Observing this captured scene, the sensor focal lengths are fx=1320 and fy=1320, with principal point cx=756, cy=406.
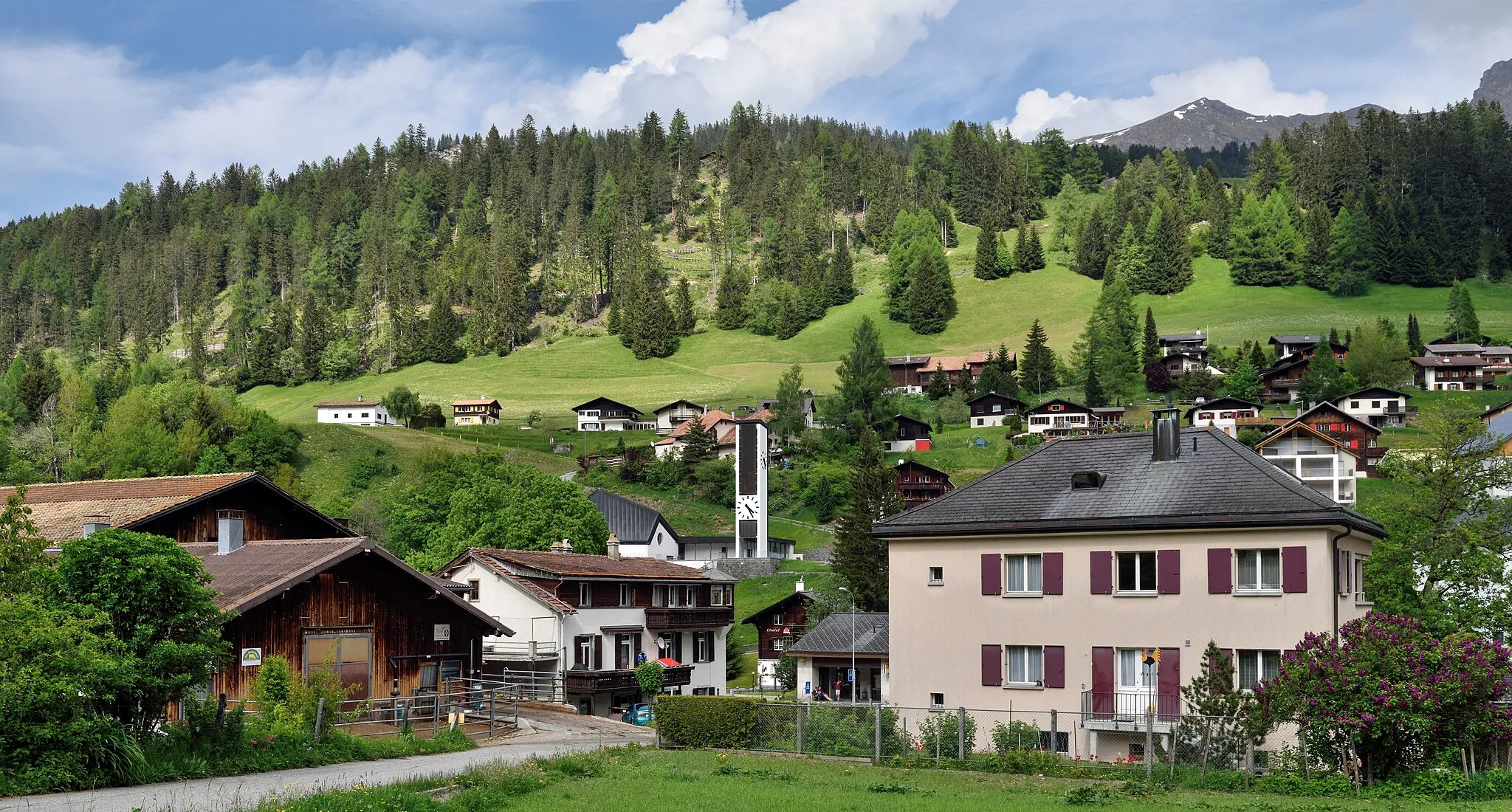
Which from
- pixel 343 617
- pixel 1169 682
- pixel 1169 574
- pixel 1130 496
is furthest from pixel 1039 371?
pixel 343 617

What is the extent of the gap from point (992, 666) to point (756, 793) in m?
15.8

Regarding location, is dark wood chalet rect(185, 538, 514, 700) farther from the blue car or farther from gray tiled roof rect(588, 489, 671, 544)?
gray tiled roof rect(588, 489, 671, 544)

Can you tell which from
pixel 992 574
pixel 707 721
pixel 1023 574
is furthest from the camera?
pixel 992 574

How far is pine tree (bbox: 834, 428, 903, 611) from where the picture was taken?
7450cm

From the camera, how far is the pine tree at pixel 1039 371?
14988cm

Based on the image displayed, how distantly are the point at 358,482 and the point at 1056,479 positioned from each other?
96.1 meters

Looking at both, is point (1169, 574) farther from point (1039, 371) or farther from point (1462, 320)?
point (1462, 320)

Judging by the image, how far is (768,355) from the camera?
192 m

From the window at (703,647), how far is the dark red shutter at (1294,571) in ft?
107

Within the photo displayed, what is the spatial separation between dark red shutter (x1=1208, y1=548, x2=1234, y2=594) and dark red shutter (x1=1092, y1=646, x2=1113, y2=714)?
3.06 metres

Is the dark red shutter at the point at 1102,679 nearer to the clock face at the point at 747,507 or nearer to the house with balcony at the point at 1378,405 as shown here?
the clock face at the point at 747,507

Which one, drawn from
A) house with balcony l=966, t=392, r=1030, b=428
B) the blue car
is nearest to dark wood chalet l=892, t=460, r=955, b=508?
house with balcony l=966, t=392, r=1030, b=428

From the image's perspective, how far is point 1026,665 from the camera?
35125mm

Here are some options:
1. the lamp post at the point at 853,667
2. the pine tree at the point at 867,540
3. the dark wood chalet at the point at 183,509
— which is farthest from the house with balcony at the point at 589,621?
the pine tree at the point at 867,540
